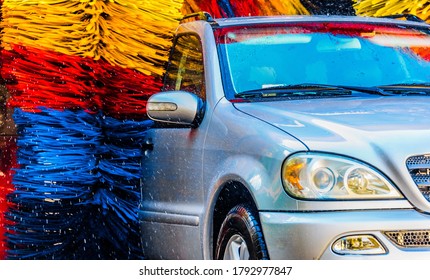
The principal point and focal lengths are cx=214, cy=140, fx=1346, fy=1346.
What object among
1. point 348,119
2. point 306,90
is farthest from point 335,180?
point 306,90

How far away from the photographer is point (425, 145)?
538cm

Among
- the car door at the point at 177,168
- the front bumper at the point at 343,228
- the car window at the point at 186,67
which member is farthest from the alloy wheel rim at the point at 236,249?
the car window at the point at 186,67

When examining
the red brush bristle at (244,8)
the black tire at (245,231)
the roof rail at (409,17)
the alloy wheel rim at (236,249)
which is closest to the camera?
the black tire at (245,231)

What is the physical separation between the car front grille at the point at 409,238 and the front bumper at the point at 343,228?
1 cm

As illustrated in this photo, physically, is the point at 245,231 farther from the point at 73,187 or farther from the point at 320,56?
the point at 73,187

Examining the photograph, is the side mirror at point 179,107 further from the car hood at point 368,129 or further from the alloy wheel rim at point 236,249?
the alloy wheel rim at point 236,249

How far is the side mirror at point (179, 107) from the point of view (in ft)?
21.7

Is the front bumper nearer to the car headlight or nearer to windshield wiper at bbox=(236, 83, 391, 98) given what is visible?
the car headlight

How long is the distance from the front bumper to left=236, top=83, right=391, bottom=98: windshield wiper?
1.27 metres

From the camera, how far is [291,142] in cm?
546

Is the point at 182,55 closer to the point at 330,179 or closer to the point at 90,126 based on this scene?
the point at 90,126

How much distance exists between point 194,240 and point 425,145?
1.64 m

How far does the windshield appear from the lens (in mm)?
6672

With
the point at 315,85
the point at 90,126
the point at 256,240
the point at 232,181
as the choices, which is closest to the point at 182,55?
the point at 90,126
